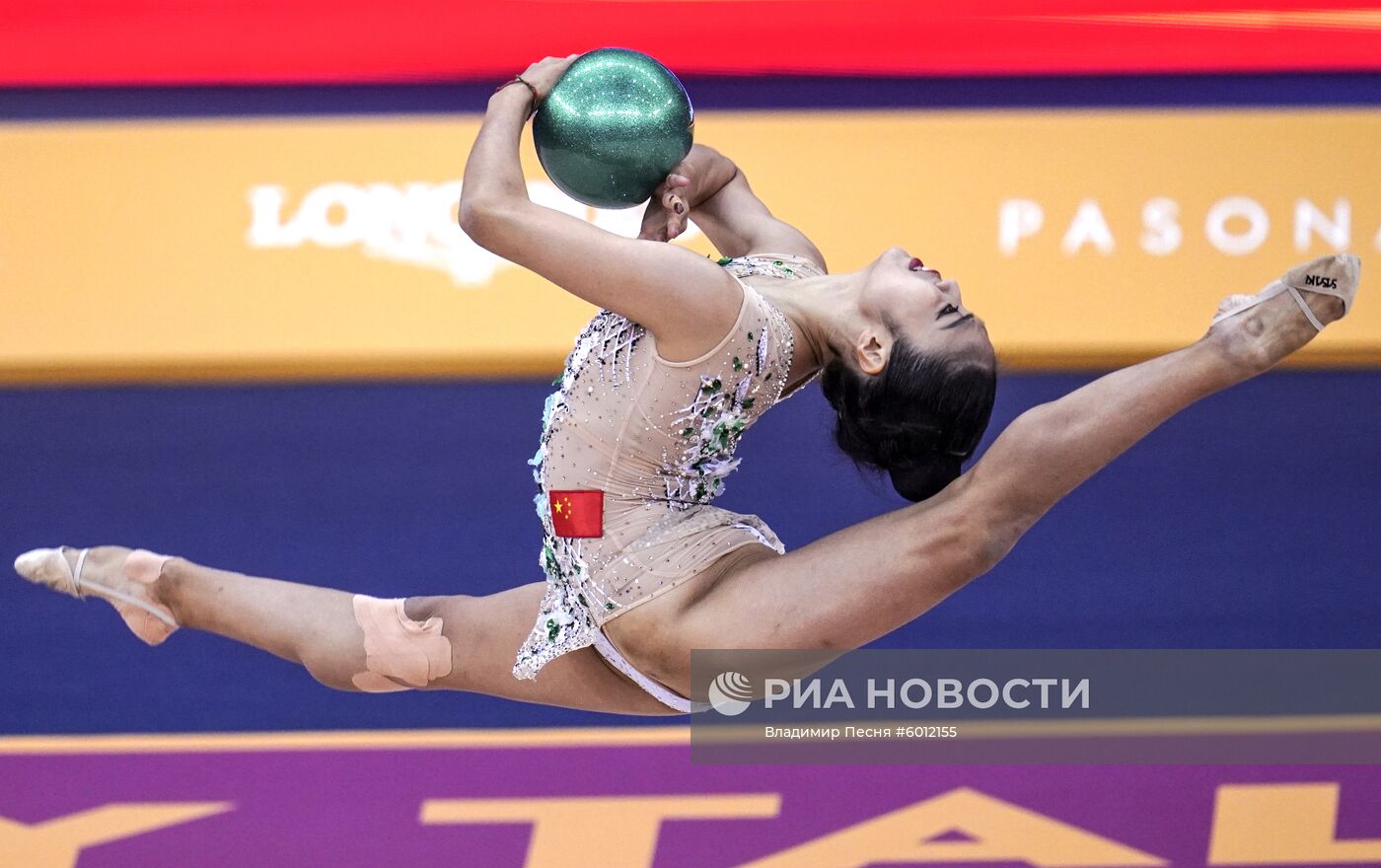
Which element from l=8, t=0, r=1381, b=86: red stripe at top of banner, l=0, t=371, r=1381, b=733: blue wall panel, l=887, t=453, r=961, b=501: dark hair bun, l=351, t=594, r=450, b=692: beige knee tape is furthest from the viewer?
l=8, t=0, r=1381, b=86: red stripe at top of banner

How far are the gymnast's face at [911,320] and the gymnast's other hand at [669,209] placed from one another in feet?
1.00

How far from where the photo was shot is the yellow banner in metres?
3.47

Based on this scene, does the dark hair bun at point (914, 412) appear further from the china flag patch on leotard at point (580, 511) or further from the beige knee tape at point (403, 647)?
the beige knee tape at point (403, 647)

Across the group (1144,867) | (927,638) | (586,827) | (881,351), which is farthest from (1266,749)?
(881,351)

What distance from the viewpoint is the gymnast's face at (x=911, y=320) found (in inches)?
84.3

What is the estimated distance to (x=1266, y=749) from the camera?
3.31 meters

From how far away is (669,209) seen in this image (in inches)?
91.0

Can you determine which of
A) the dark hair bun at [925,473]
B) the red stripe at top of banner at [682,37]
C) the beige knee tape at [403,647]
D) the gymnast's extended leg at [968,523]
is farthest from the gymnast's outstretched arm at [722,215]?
the red stripe at top of banner at [682,37]

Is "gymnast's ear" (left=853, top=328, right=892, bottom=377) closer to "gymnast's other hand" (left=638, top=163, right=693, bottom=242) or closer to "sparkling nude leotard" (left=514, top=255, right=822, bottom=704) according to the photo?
"sparkling nude leotard" (left=514, top=255, right=822, bottom=704)

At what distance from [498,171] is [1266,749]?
2160 millimetres

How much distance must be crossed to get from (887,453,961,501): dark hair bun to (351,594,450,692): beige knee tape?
0.76 m

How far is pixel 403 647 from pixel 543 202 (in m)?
1.33

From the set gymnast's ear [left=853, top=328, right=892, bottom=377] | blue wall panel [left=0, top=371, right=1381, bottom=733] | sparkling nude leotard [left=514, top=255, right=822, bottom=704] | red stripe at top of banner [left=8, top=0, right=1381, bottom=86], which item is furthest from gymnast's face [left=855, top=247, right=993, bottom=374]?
red stripe at top of banner [left=8, top=0, right=1381, bottom=86]

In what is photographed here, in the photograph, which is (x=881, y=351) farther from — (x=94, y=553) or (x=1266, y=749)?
(x=1266, y=749)
